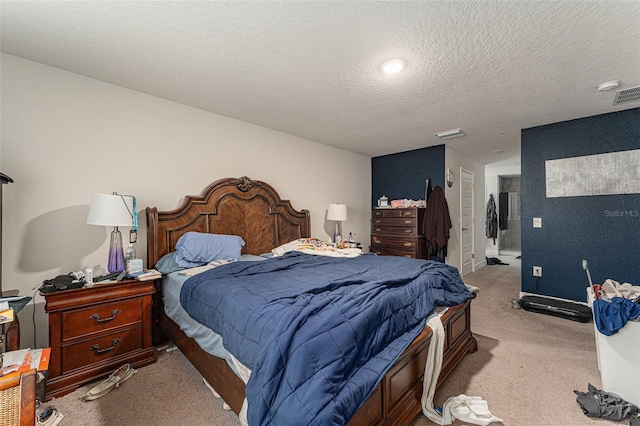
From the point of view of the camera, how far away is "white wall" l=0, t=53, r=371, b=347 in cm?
207

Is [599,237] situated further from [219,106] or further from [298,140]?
[219,106]

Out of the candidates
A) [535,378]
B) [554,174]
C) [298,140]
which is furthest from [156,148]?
[554,174]

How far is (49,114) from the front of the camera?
2.21 m

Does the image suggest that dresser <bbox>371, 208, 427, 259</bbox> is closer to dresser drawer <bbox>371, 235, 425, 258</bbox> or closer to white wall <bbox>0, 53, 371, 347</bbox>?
dresser drawer <bbox>371, 235, 425, 258</bbox>

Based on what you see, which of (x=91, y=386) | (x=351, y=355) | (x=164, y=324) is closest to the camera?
(x=351, y=355)

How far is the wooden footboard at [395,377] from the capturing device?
137cm

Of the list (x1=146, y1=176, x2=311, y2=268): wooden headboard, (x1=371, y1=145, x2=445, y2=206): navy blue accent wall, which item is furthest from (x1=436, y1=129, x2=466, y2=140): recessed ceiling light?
(x1=146, y1=176, x2=311, y2=268): wooden headboard

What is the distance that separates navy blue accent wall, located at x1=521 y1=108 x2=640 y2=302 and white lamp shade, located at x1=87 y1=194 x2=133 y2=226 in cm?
492

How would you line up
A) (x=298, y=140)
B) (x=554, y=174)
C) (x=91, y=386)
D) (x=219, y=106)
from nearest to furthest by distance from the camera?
(x=91, y=386) < (x=219, y=106) < (x=554, y=174) < (x=298, y=140)

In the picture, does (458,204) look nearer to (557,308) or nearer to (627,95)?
(557,308)

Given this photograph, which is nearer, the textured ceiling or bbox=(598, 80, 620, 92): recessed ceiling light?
the textured ceiling

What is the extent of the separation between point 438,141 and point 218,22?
3.81 metres

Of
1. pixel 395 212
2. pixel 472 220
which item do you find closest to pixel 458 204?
pixel 472 220
